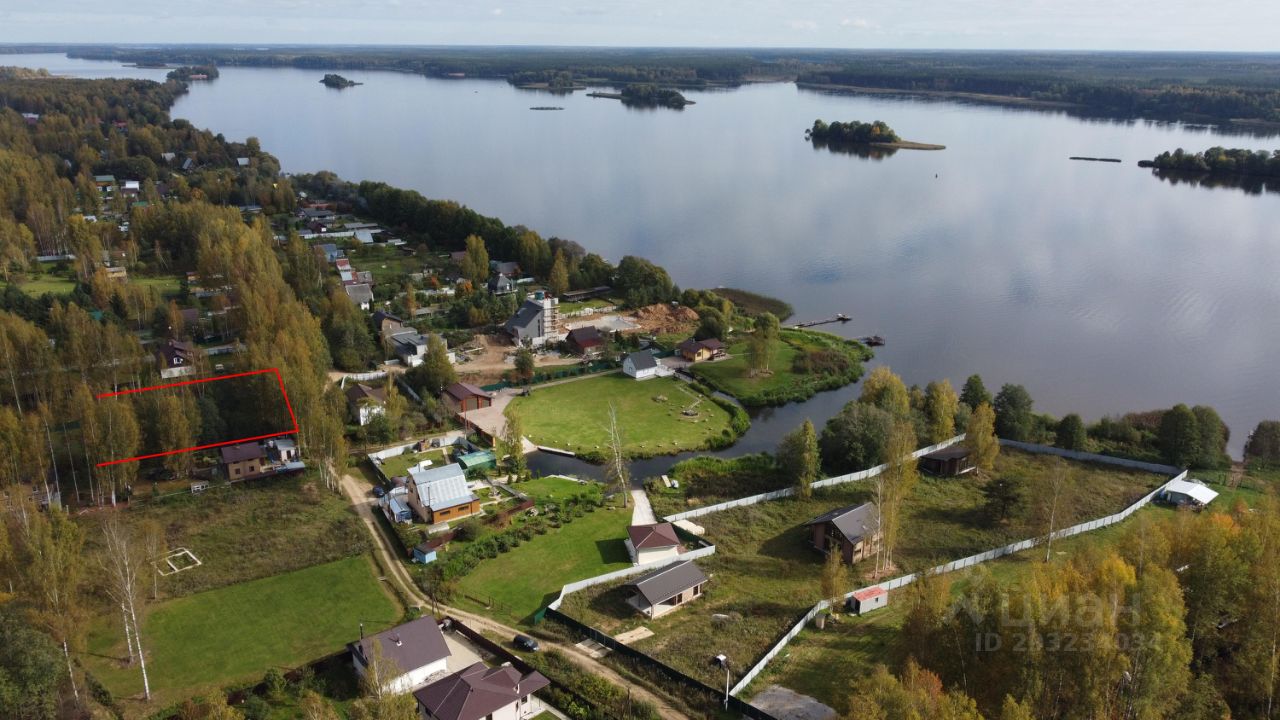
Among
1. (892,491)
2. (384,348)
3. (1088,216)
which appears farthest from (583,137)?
(892,491)

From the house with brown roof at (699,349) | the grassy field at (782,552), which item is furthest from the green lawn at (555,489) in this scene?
the house with brown roof at (699,349)

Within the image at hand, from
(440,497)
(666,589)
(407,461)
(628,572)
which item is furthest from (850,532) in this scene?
(407,461)

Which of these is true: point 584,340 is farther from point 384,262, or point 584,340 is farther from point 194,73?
point 194,73

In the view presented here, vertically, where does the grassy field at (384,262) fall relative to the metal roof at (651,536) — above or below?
above

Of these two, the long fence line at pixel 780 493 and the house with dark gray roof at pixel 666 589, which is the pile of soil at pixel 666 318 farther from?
the house with dark gray roof at pixel 666 589

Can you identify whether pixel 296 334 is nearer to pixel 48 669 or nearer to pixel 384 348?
pixel 384 348

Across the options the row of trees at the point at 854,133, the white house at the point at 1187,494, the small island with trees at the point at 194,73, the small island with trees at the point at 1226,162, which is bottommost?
the white house at the point at 1187,494

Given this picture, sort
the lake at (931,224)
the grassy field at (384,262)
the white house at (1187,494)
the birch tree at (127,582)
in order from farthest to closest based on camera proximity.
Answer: the grassy field at (384,262) → the lake at (931,224) → the white house at (1187,494) → the birch tree at (127,582)
